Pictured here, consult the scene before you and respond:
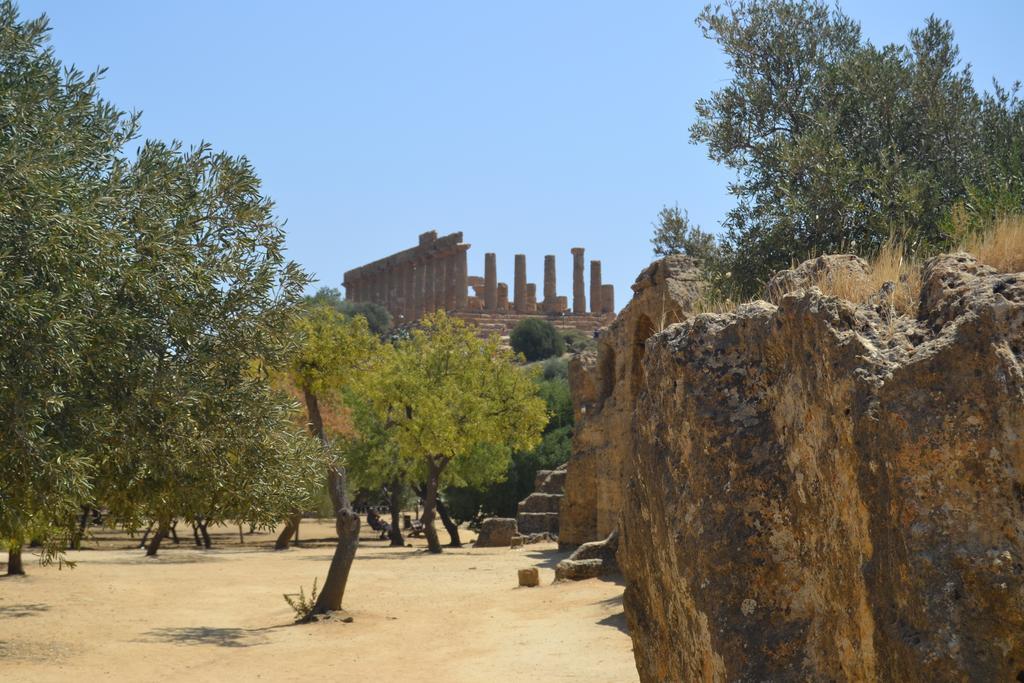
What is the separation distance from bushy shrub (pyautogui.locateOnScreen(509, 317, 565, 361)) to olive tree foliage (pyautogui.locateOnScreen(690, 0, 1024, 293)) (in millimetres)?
60615

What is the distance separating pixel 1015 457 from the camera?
3613 millimetres

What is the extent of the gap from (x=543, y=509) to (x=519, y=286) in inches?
2258

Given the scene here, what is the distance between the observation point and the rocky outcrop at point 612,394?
17.6 m

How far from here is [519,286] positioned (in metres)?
88.5

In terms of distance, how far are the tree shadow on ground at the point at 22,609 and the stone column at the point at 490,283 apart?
70.1 metres

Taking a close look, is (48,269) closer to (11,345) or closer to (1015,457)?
(11,345)

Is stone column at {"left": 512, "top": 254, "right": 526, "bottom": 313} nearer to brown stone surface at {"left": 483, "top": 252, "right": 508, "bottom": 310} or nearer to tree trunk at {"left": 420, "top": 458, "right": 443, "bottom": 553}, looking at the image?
brown stone surface at {"left": 483, "top": 252, "right": 508, "bottom": 310}

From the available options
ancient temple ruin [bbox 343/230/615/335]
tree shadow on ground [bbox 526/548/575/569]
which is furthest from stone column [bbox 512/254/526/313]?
tree shadow on ground [bbox 526/548/575/569]

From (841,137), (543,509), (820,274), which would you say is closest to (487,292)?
(543,509)

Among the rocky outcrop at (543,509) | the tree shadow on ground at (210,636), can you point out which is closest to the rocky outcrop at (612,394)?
the rocky outcrop at (543,509)

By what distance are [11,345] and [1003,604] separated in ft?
22.0

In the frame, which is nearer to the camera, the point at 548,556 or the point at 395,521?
the point at 548,556

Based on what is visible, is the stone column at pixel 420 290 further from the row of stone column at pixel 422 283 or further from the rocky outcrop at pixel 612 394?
the rocky outcrop at pixel 612 394

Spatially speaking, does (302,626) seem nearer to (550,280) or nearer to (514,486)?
(514,486)
